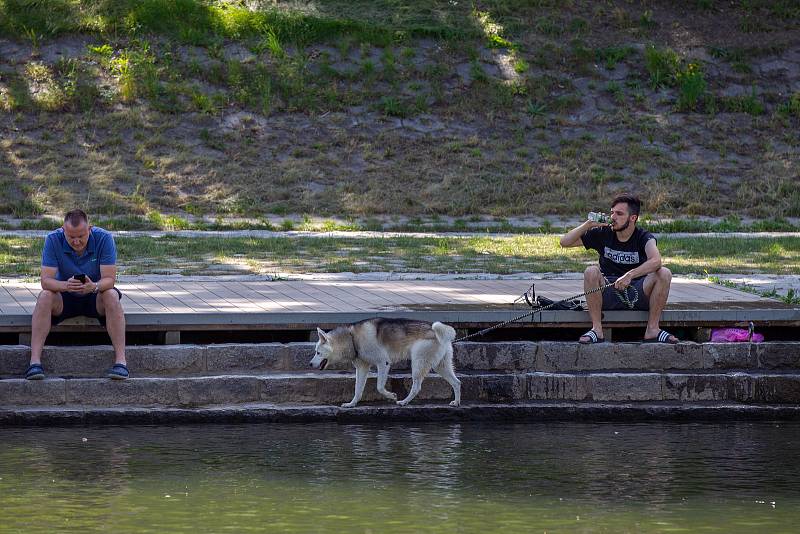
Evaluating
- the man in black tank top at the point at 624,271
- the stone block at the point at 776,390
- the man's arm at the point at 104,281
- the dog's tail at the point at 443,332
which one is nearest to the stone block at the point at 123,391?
the man's arm at the point at 104,281

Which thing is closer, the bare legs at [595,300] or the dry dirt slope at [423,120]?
the bare legs at [595,300]

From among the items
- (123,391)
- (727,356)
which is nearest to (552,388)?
(727,356)

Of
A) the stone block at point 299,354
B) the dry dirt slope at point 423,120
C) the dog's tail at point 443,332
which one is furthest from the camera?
the dry dirt slope at point 423,120

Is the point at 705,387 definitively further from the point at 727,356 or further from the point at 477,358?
the point at 477,358

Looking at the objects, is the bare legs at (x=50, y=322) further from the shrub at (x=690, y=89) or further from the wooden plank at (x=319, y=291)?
the shrub at (x=690, y=89)

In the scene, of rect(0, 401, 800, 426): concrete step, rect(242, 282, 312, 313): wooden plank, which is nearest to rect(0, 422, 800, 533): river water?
rect(0, 401, 800, 426): concrete step

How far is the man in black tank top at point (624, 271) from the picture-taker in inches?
409

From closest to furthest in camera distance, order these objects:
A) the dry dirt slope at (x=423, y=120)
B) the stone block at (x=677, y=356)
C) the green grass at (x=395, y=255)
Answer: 1. the stone block at (x=677, y=356)
2. the green grass at (x=395, y=255)
3. the dry dirt slope at (x=423, y=120)

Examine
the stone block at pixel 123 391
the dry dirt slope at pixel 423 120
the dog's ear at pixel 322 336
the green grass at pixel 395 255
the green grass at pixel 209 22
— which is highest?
the green grass at pixel 209 22

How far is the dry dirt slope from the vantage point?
940 inches

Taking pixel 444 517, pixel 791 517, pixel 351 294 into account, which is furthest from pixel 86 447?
pixel 791 517

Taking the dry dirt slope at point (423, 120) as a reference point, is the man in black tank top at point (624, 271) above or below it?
below

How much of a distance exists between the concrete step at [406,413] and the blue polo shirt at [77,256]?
1.20 m

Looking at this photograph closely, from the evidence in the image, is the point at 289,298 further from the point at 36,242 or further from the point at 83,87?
the point at 83,87
